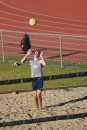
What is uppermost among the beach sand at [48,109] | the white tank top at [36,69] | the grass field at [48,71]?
the white tank top at [36,69]

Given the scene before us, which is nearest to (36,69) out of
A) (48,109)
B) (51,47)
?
(48,109)

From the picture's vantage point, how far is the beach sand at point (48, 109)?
1055 centimetres

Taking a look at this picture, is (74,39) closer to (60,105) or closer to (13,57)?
(13,57)

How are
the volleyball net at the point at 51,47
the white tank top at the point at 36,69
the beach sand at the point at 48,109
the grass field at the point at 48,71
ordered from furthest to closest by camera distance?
the volleyball net at the point at 51,47, the grass field at the point at 48,71, the white tank top at the point at 36,69, the beach sand at the point at 48,109

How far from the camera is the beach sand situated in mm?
10547

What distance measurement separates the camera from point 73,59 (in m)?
19.8

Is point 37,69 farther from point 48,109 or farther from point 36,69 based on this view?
point 48,109

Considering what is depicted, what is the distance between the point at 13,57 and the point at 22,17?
9.72 meters

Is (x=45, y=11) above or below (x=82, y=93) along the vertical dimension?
above

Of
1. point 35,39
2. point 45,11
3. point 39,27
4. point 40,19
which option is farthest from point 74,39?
point 45,11

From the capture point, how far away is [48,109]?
40.1 ft

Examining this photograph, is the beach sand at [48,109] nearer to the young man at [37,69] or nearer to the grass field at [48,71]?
the young man at [37,69]

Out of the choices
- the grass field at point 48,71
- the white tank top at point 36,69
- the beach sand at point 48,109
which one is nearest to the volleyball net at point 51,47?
the grass field at point 48,71

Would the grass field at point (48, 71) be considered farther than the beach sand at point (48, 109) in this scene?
Yes
